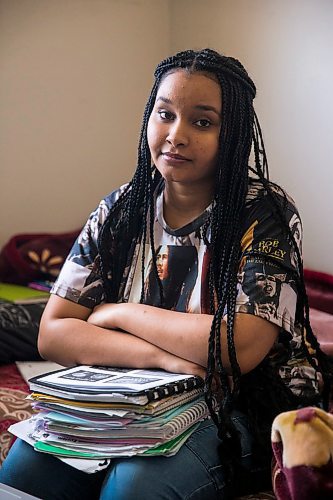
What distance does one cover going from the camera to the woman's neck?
1555mm

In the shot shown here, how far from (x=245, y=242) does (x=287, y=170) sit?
2.70 feet

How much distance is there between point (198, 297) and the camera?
59.1 inches

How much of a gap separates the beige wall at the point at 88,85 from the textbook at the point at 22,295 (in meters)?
0.26

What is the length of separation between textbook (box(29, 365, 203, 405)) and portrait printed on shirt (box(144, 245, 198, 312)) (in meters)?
0.17

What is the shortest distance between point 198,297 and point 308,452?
503mm

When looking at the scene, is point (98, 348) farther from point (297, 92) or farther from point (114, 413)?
point (297, 92)

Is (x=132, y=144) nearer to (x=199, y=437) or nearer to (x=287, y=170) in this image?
(x=287, y=170)

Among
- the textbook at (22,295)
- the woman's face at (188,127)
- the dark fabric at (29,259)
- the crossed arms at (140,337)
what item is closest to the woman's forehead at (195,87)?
the woman's face at (188,127)

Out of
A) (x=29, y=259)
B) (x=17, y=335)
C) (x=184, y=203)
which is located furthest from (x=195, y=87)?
(x=29, y=259)

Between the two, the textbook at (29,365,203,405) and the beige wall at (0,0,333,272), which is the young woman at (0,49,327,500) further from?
the beige wall at (0,0,333,272)

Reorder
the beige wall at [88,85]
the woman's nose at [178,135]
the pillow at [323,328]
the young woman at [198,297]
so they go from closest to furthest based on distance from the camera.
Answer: the young woman at [198,297]
the woman's nose at [178,135]
the pillow at [323,328]
the beige wall at [88,85]

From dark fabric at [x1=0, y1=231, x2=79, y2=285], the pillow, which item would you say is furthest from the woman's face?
dark fabric at [x1=0, y1=231, x2=79, y2=285]

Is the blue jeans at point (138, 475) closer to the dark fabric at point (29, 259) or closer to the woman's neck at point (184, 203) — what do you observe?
the woman's neck at point (184, 203)

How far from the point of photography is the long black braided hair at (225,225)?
54.4 inches
